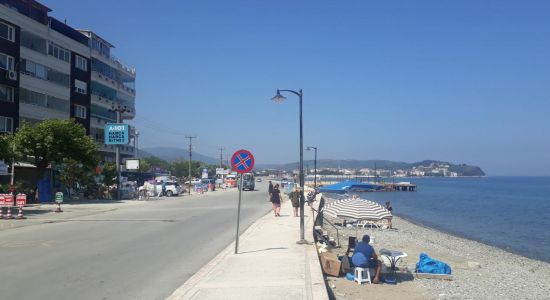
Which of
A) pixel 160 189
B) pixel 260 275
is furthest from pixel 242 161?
pixel 160 189

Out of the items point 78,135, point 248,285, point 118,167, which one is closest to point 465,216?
point 118,167

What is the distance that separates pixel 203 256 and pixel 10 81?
39139 mm

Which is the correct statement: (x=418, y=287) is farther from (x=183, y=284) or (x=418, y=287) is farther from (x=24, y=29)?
(x=24, y=29)

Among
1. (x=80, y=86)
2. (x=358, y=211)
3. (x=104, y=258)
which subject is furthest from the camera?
(x=80, y=86)

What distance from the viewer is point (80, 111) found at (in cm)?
5988

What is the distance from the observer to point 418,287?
486 inches

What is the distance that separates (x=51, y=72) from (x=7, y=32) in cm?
887

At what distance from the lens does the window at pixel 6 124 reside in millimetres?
45062

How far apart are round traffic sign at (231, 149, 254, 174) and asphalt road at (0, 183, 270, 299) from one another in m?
2.41

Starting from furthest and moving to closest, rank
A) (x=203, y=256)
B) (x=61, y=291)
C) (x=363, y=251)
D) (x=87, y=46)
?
(x=87, y=46)
(x=203, y=256)
(x=363, y=251)
(x=61, y=291)

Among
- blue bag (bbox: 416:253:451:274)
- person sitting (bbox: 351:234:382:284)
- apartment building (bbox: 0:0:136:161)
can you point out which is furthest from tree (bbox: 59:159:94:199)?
person sitting (bbox: 351:234:382:284)

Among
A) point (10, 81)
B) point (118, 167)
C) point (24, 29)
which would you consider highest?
point (24, 29)

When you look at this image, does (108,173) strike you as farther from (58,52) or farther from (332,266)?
(332,266)

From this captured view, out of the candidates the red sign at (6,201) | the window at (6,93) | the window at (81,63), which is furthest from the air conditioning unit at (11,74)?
the red sign at (6,201)
